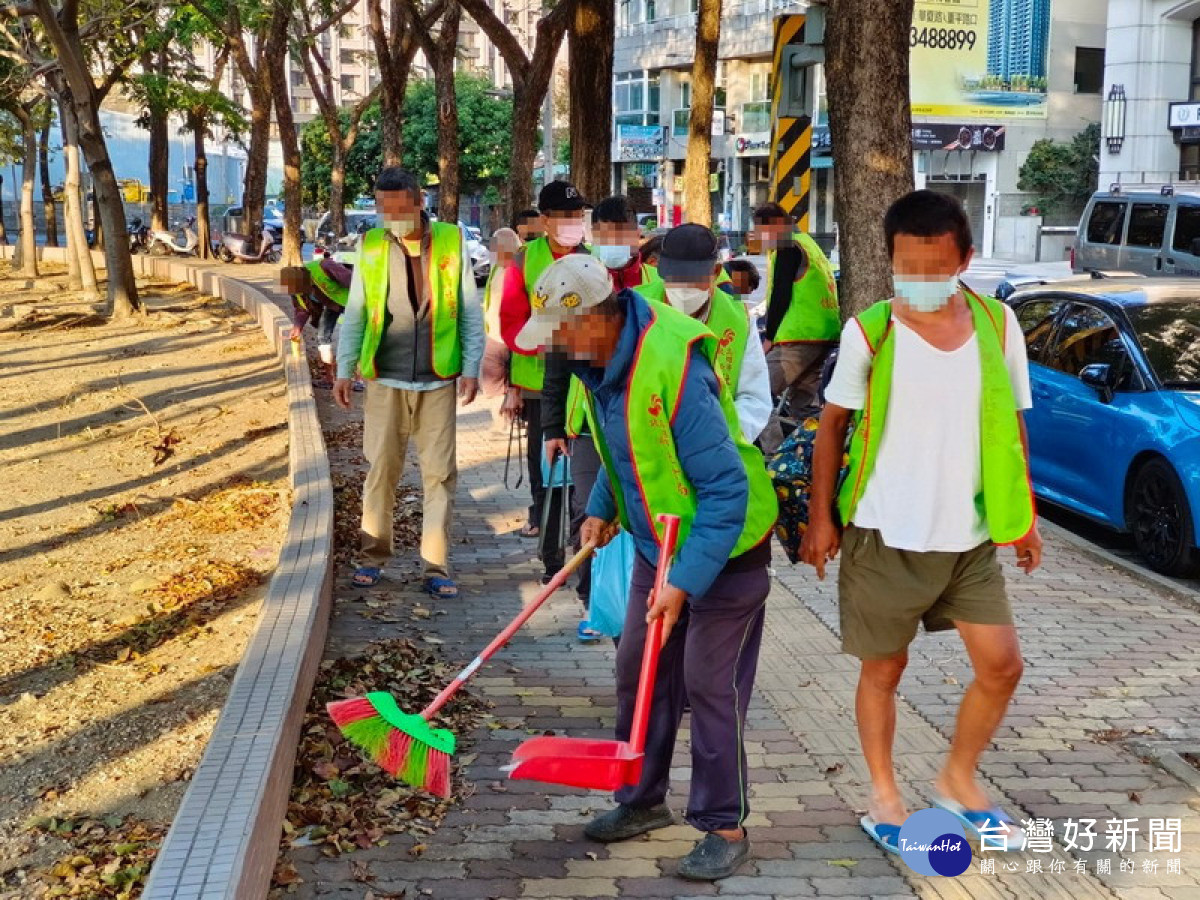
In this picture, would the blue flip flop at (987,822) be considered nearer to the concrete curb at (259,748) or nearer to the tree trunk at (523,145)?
the concrete curb at (259,748)

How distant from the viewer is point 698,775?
13.3ft

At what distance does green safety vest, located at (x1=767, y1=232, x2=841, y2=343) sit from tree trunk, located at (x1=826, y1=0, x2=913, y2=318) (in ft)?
0.60

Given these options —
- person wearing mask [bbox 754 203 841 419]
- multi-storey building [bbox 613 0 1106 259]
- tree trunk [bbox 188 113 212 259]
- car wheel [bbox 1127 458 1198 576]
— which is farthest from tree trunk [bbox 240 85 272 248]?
car wheel [bbox 1127 458 1198 576]

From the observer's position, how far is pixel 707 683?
3.95 metres

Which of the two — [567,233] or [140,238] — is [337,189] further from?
[567,233]

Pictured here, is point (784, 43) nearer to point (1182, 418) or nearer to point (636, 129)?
point (1182, 418)

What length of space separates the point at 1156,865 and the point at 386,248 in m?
4.07

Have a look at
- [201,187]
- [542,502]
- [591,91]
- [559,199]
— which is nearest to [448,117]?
[591,91]

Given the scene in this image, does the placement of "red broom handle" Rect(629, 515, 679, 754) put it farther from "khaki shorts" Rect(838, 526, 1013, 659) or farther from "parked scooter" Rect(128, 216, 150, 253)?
"parked scooter" Rect(128, 216, 150, 253)

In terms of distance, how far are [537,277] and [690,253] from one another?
2.04 meters

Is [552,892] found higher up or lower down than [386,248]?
lower down

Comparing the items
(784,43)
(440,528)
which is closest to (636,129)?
(784,43)

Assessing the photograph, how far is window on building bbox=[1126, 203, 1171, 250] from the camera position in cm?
1906

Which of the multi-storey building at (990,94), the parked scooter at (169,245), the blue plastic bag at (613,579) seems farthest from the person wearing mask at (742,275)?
the multi-storey building at (990,94)
